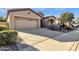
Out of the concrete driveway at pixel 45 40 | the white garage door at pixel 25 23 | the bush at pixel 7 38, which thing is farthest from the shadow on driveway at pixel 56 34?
the bush at pixel 7 38

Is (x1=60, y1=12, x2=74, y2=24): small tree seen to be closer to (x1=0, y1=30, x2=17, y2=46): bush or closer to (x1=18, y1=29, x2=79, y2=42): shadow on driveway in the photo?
(x1=18, y1=29, x2=79, y2=42): shadow on driveway

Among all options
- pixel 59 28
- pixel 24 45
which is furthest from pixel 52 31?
pixel 24 45

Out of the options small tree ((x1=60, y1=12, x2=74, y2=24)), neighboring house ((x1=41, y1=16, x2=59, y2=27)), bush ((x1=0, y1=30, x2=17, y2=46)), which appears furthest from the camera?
neighboring house ((x1=41, y1=16, x2=59, y2=27))

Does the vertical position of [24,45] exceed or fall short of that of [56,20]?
it falls short

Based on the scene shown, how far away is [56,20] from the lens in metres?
4.15

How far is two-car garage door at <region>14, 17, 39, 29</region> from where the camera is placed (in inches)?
159

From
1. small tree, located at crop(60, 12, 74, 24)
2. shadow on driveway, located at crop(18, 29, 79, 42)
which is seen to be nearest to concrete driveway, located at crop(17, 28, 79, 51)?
shadow on driveway, located at crop(18, 29, 79, 42)

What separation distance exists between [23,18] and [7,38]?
0.64 metres

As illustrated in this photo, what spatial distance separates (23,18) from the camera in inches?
161

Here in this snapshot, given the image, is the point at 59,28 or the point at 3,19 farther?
the point at 59,28

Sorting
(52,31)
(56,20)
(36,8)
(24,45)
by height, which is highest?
(36,8)

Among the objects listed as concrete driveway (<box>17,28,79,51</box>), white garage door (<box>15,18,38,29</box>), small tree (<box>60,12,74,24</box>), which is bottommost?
concrete driveway (<box>17,28,79,51</box>)
